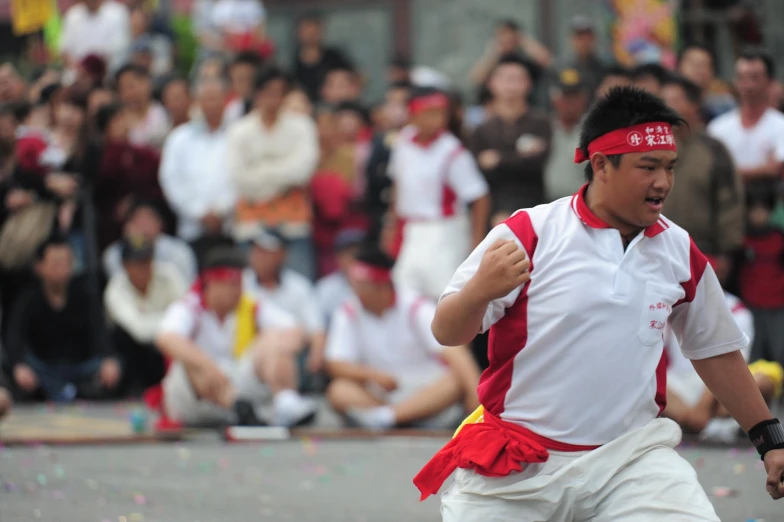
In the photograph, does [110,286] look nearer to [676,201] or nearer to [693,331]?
[676,201]

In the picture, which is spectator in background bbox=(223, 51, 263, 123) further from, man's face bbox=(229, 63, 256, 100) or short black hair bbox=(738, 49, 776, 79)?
short black hair bbox=(738, 49, 776, 79)

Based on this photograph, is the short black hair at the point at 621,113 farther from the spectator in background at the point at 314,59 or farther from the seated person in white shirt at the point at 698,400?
the spectator in background at the point at 314,59

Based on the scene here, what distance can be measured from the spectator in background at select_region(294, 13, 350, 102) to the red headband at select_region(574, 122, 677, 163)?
9.74 metres

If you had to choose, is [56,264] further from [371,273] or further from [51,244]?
[371,273]

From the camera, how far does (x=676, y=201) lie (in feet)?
32.1

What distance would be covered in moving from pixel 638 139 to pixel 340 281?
25.1ft

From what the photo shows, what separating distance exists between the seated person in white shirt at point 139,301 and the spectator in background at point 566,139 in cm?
335

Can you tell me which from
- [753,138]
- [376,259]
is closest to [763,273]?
[753,138]

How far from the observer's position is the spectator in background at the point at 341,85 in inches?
523


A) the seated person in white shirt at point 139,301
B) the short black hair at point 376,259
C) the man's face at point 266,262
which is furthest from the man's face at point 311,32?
the short black hair at point 376,259

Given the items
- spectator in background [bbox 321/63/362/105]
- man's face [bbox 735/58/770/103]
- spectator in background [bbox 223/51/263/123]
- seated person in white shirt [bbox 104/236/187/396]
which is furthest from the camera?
spectator in background [bbox 321/63/362/105]

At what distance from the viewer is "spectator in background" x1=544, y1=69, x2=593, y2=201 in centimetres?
1055

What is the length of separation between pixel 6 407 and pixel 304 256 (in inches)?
145

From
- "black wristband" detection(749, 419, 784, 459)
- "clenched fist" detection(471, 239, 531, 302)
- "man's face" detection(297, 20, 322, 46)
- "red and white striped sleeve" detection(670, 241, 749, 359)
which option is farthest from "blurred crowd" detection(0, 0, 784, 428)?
"clenched fist" detection(471, 239, 531, 302)
